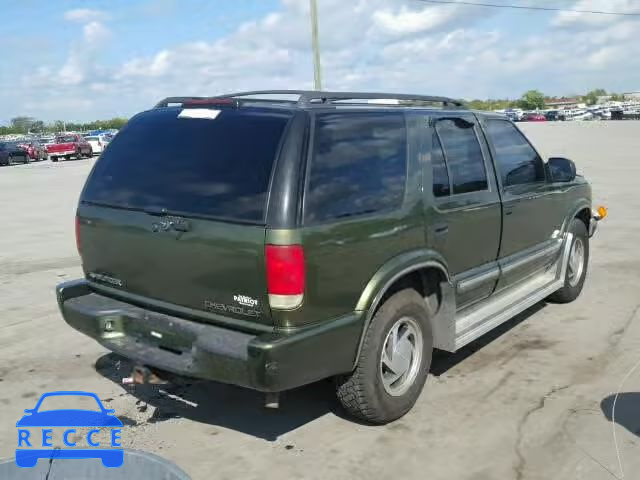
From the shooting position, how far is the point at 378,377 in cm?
382

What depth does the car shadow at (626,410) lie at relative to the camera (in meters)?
3.91

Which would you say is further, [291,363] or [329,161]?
[329,161]

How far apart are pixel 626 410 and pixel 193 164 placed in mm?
3045

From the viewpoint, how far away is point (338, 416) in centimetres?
415

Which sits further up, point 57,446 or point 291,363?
point 291,363

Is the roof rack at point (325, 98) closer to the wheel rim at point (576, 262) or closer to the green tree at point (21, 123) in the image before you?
the wheel rim at point (576, 262)

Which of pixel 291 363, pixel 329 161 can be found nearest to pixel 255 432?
pixel 291 363

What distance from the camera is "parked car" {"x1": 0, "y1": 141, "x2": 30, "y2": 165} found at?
39156 millimetres

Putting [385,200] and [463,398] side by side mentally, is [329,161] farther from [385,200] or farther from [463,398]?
[463,398]

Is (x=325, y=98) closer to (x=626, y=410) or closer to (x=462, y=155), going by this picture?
(x=462, y=155)

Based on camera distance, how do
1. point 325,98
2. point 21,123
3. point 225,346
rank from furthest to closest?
1. point 21,123
2. point 325,98
3. point 225,346

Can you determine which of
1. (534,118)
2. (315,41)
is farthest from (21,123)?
(315,41)

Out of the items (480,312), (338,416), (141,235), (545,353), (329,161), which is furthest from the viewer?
(545,353)

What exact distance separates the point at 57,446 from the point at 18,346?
6.67 ft
